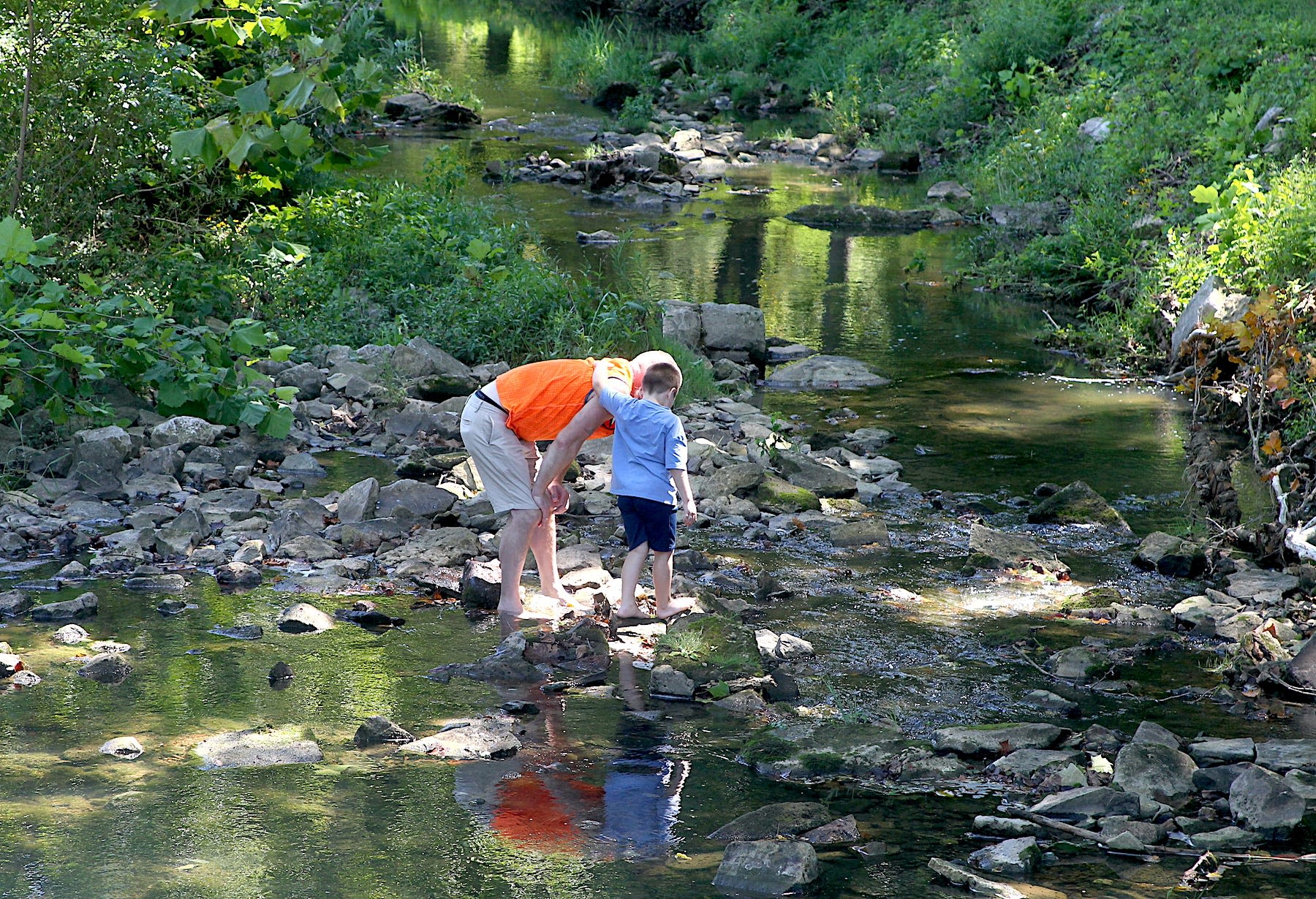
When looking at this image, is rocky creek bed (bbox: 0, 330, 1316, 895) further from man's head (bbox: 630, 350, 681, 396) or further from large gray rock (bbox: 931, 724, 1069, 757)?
man's head (bbox: 630, 350, 681, 396)

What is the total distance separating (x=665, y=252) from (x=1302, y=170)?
23.8 feet

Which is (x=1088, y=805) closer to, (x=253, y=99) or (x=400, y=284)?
(x=253, y=99)

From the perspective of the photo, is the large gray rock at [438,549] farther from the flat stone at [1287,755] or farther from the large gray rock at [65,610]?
the flat stone at [1287,755]

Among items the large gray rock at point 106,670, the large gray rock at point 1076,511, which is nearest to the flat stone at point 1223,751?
the large gray rock at point 1076,511

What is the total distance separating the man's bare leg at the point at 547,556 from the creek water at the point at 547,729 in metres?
0.43

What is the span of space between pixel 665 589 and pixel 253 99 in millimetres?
3561

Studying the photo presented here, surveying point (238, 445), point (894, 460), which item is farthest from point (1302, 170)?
point (238, 445)

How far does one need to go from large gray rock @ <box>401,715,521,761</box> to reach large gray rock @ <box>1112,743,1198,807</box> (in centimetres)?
223

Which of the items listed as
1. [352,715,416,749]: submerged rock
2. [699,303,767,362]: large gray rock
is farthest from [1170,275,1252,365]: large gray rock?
[352,715,416,749]: submerged rock

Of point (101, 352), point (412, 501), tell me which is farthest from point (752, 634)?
point (101, 352)

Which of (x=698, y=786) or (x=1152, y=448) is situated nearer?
(x=698, y=786)

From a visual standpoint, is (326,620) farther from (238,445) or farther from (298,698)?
(238,445)

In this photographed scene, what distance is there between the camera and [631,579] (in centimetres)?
634

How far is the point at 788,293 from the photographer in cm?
1488
